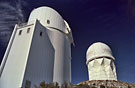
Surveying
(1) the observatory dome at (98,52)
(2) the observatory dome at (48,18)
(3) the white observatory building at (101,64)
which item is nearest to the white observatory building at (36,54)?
(2) the observatory dome at (48,18)

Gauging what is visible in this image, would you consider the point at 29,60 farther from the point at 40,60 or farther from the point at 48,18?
the point at 48,18

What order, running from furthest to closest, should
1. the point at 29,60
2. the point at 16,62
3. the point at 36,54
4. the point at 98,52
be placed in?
the point at 98,52, the point at 36,54, the point at 16,62, the point at 29,60

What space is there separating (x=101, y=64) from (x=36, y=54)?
17988mm

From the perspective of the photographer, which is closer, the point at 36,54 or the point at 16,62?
the point at 16,62

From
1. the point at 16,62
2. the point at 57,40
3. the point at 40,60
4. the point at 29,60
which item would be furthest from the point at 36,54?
the point at 57,40

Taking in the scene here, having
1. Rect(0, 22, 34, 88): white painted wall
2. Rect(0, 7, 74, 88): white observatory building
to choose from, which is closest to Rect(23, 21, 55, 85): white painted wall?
Rect(0, 7, 74, 88): white observatory building

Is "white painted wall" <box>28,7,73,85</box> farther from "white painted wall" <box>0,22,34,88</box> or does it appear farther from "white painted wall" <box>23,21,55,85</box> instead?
"white painted wall" <box>0,22,34,88</box>

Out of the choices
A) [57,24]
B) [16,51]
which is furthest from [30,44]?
[57,24]

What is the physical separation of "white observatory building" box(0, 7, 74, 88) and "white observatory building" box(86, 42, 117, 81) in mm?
13412

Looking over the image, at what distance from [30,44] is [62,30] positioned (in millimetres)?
5977

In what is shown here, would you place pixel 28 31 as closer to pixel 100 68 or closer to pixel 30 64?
pixel 30 64

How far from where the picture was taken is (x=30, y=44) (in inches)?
349

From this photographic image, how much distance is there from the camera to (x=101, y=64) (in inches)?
923

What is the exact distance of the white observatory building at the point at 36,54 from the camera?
25.8 feet
